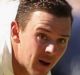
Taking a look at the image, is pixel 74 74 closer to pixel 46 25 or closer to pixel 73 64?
pixel 73 64

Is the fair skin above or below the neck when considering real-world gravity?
above

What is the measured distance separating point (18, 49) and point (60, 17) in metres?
0.13

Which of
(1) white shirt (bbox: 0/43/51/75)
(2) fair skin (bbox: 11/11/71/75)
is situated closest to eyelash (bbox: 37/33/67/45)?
(2) fair skin (bbox: 11/11/71/75)

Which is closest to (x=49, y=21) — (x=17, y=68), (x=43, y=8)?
(x=43, y=8)

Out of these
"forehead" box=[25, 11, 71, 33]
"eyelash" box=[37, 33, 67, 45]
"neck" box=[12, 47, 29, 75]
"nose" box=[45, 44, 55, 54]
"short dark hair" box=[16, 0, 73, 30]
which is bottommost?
"neck" box=[12, 47, 29, 75]

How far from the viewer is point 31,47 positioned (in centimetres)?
78

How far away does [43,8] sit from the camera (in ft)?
2.52

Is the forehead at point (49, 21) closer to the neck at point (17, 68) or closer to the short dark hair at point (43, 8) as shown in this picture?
the short dark hair at point (43, 8)

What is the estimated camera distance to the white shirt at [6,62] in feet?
2.71

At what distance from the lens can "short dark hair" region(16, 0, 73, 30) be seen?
0.76m

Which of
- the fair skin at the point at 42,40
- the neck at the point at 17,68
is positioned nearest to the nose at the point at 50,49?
the fair skin at the point at 42,40

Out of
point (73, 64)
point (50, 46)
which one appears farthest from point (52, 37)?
point (73, 64)

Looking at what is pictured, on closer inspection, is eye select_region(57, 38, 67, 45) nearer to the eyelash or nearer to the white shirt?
the eyelash

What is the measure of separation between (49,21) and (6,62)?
16cm
